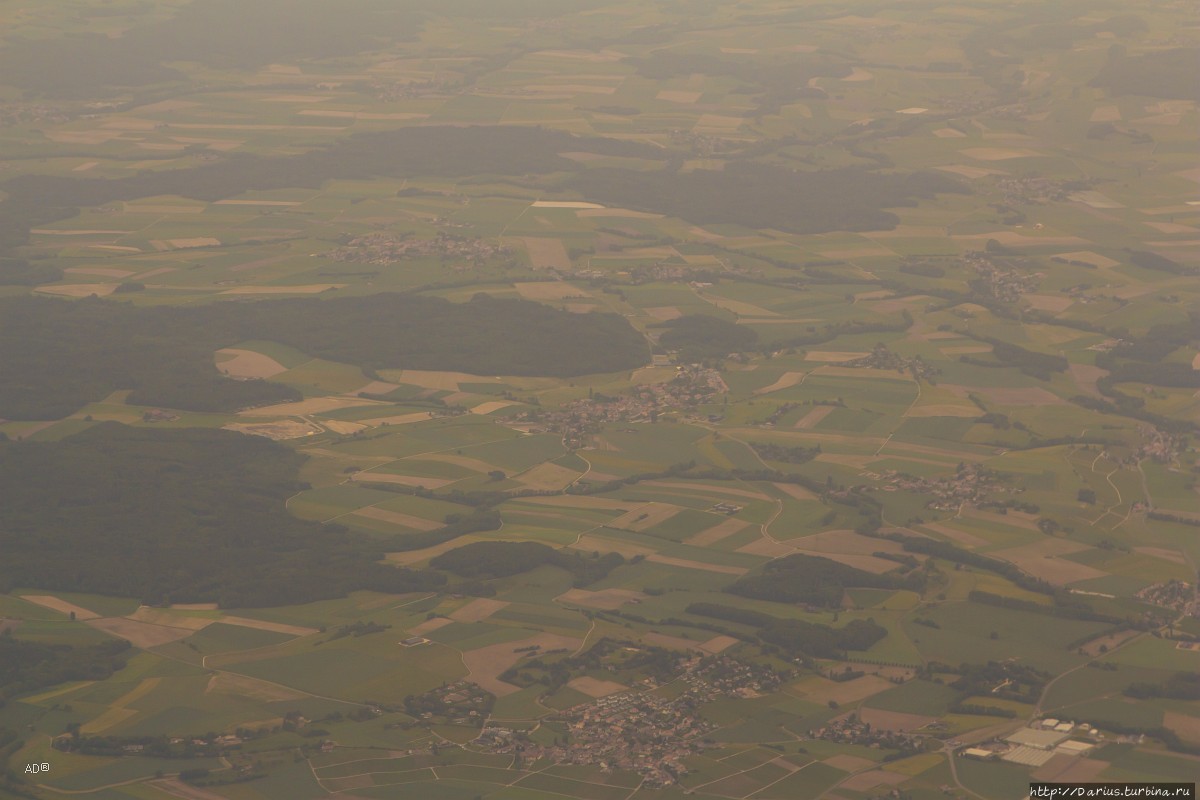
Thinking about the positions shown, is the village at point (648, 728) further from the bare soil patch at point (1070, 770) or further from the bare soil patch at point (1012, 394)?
the bare soil patch at point (1012, 394)

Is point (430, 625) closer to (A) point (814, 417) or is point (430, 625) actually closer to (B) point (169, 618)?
(B) point (169, 618)

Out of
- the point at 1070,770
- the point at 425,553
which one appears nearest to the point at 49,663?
the point at 425,553

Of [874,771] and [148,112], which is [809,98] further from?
[874,771]

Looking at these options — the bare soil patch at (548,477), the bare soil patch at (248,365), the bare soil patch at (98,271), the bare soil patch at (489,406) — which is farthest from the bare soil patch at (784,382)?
the bare soil patch at (98,271)

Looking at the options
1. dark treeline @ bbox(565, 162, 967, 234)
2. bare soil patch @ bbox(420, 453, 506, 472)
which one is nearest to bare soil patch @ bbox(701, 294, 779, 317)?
dark treeline @ bbox(565, 162, 967, 234)

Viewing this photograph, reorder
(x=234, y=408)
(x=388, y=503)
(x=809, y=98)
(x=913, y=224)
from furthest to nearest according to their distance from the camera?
(x=809, y=98) < (x=913, y=224) < (x=234, y=408) < (x=388, y=503)

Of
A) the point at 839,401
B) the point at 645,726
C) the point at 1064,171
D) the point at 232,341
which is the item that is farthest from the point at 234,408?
the point at 1064,171
